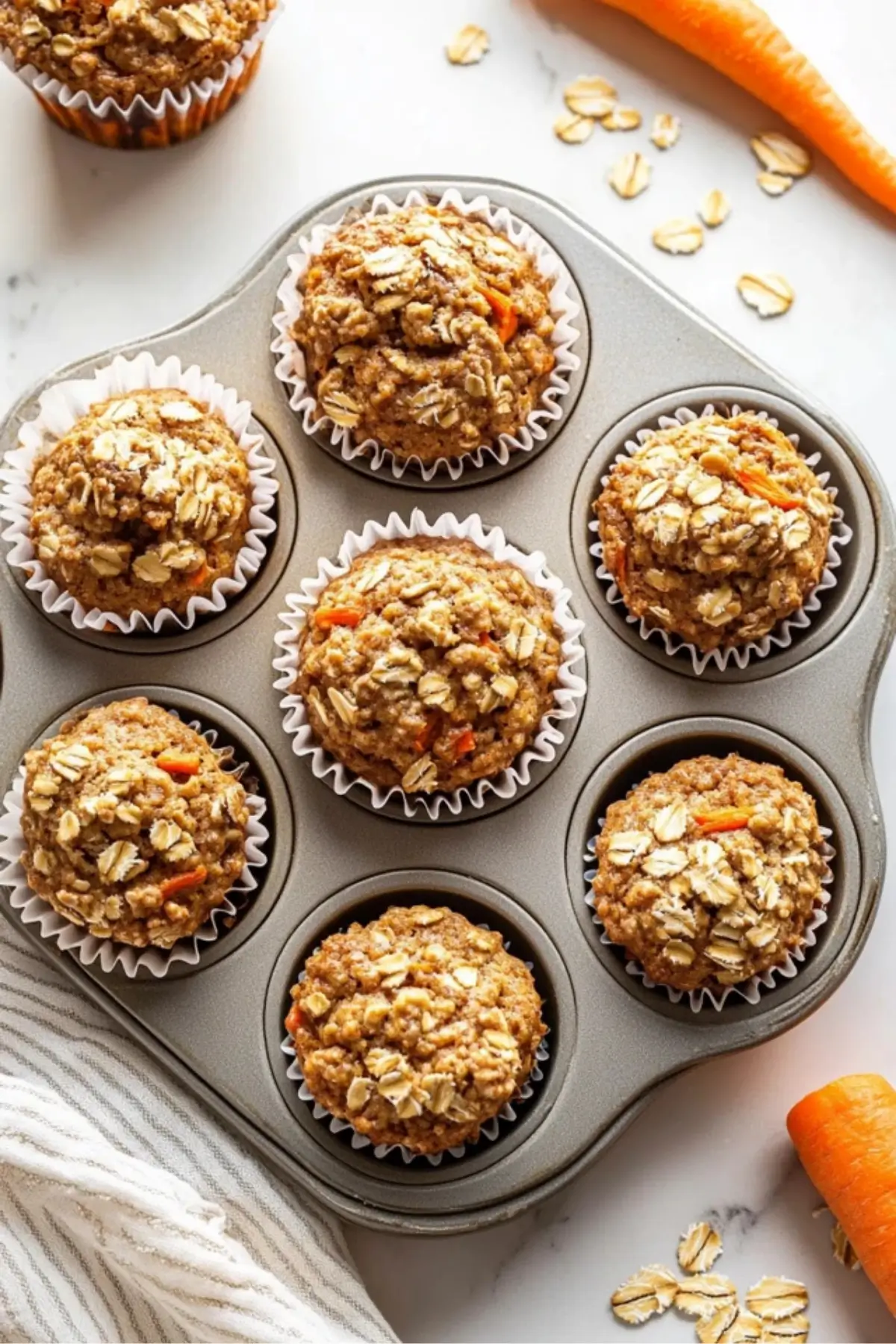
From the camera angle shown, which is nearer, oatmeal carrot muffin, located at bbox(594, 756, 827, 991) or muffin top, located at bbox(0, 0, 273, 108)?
oatmeal carrot muffin, located at bbox(594, 756, 827, 991)

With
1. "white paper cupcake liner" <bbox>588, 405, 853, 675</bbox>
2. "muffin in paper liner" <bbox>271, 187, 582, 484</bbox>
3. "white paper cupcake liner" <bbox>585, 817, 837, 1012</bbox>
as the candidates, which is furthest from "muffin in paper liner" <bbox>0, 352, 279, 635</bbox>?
"white paper cupcake liner" <bbox>585, 817, 837, 1012</bbox>

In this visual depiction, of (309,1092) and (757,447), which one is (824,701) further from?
(309,1092)

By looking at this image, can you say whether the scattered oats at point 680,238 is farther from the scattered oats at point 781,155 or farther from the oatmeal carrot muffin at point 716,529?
the oatmeal carrot muffin at point 716,529

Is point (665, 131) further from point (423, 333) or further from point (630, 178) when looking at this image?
point (423, 333)

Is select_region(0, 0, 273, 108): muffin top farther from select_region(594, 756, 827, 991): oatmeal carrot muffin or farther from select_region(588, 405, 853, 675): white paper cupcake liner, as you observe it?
select_region(594, 756, 827, 991): oatmeal carrot muffin

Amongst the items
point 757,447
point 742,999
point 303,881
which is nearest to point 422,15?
point 757,447

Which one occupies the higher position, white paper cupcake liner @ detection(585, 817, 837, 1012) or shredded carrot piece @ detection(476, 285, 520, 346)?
shredded carrot piece @ detection(476, 285, 520, 346)

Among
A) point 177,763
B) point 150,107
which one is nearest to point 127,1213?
point 177,763
